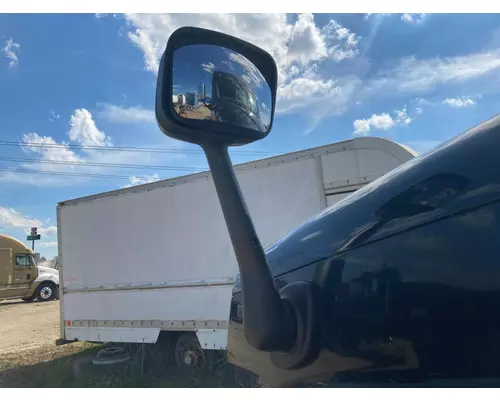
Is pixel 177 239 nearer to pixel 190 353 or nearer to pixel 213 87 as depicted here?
pixel 190 353

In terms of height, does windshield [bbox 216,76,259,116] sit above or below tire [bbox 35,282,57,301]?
above

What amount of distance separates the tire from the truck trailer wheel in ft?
61.8

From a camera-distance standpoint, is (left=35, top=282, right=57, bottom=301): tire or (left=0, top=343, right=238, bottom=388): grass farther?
(left=35, top=282, right=57, bottom=301): tire

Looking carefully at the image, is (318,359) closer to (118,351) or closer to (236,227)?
(236,227)

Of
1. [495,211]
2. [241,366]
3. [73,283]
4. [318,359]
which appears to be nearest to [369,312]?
[318,359]

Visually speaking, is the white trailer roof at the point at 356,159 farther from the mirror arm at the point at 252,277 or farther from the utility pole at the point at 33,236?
the utility pole at the point at 33,236

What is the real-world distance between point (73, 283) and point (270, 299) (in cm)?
833

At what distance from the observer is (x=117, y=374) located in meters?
7.84

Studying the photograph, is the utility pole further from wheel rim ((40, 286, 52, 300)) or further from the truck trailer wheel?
the truck trailer wheel

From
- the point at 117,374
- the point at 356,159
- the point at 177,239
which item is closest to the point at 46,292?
the point at 117,374

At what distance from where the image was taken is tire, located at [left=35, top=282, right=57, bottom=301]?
23531 millimetres

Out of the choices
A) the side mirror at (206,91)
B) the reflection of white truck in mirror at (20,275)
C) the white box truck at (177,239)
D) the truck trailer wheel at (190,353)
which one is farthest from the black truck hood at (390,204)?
the reflection of white truck in mirror at (20,275)

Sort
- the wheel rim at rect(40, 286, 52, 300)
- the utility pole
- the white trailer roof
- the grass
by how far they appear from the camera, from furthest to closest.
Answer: the utility pole → the wheel rim at rect(40, 286, 52, 300) → the grass → the white trailer roof

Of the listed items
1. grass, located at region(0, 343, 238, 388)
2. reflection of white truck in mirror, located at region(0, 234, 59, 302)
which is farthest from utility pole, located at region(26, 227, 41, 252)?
grass, located at region(0, 343, 238, 388)
